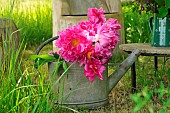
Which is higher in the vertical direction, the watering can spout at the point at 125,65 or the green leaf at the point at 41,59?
the green leaf at the point at 41,59

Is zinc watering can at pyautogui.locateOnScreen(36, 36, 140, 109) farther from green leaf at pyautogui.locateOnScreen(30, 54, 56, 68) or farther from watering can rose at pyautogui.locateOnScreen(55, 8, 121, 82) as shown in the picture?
watering can rose at pyautogui.locateOnScreen(55, 8, 121, 82)

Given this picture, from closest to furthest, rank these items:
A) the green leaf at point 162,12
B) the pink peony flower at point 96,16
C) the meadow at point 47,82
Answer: the meadow at point 47,82 < the pink peony flower at point 96,16 < the green leaf at point 162,12

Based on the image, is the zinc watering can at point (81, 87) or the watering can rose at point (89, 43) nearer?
the watering can rose at point (89, 43)

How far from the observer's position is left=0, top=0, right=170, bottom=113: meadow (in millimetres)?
2533

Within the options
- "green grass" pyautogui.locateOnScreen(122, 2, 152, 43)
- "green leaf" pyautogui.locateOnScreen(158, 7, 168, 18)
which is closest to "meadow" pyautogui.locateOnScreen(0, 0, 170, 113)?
"green grass" pyautogui.locateOnScreen(122, 2, 152, 43)

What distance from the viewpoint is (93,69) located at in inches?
117

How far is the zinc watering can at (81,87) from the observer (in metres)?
3.16

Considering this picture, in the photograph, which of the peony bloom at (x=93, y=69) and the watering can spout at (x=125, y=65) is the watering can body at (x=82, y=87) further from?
the peony bloom at (x=93, y=69)

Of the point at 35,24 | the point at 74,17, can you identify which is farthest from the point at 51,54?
the point at 35,24

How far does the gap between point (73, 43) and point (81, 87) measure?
372mm

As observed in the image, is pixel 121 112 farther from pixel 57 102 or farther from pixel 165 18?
pixel 165 18

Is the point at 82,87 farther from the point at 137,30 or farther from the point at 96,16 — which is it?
the point at 137,30

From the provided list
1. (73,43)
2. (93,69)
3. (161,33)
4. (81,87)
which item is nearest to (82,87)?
(81,87)

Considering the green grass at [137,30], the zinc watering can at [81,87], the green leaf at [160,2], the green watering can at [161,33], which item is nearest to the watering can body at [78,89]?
the zinc watering can at [81,87]
